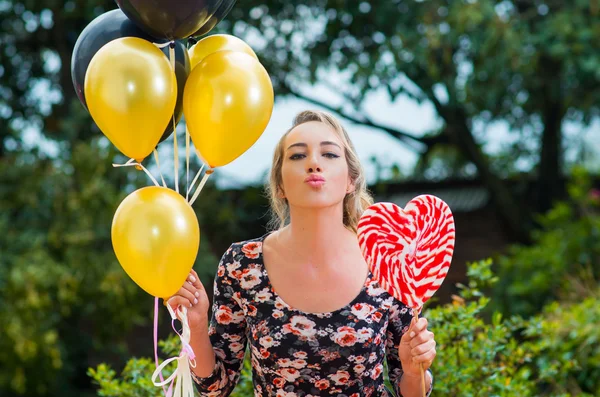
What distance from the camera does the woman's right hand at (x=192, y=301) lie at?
1.64 metres

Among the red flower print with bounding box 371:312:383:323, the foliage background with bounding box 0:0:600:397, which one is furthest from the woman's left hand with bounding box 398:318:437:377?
the foliage background with bounding box 0:0:600:397

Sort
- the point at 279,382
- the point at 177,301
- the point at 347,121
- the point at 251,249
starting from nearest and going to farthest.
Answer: the point at 177,301, the point at 279,382, the point at 251,249, the point at 347,121

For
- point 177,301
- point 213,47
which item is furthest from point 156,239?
point 213,47

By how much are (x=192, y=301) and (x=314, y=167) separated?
405 millimetres

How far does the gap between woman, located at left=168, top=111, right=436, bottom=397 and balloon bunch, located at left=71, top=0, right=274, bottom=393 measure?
17 cm

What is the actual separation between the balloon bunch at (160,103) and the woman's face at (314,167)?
14 cm

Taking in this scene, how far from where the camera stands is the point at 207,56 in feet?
5.43

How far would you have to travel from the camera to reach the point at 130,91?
1507 millimetres

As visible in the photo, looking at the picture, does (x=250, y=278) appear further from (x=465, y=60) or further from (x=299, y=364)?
(x=465, y=60)

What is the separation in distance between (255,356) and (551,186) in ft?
13.8

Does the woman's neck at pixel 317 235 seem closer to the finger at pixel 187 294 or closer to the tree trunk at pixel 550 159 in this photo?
the finger at pixel 187 294

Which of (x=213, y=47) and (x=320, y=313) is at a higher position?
(x=213, y=47)

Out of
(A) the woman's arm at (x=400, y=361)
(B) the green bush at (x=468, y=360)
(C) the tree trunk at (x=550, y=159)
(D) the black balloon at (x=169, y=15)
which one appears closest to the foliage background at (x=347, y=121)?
(C) the tree trunk at (x=550, y=159)

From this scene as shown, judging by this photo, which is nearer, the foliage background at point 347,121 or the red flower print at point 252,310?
the red flower print at point 252,310
